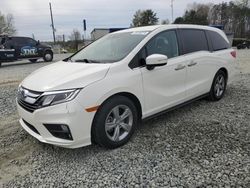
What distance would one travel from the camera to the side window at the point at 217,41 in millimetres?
5312

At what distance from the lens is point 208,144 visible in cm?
352

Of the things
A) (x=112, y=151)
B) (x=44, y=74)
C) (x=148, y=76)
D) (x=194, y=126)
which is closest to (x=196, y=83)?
(x=194, y=126)

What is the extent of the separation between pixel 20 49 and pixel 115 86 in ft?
48.2

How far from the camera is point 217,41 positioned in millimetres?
5480

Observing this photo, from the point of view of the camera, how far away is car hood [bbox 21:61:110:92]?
121 inches

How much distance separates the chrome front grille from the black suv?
1355cm

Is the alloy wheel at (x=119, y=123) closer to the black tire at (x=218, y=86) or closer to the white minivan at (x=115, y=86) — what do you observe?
the white minivan at (x=115, y=86)

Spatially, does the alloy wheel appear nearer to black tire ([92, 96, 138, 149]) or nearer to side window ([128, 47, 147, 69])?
black tire ([92, 96, 138, 149])

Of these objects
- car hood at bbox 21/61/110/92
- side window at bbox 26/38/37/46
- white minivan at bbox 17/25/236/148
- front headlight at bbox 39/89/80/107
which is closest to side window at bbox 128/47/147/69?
white minivan at bbox 17/25/236/148

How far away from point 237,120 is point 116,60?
7.82 feet

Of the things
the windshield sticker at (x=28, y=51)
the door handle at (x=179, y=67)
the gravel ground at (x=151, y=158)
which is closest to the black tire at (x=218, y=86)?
the gravel ground at (x=151, y=158)

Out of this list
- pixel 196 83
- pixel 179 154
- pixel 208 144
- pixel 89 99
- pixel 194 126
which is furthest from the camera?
pixel 196 83

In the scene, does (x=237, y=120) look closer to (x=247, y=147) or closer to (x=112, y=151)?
(x=247, y=147)

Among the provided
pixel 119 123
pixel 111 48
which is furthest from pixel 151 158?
pixel 111 48
